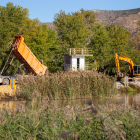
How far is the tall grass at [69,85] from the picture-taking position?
17391 millimetres

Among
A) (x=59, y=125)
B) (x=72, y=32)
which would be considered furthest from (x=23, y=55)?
(x=59, y=125)

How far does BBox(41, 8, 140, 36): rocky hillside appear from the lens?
154 meters

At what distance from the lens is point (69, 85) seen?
57.8 feet

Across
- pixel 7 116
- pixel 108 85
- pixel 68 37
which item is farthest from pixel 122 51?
pixel 7 116

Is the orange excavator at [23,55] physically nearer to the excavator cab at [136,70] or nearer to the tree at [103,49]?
the excavator cab at [136,70]

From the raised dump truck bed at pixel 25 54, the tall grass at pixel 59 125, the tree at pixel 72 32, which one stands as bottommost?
the tall grass at pixel 59 125

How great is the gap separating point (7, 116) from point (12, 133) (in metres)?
0.66

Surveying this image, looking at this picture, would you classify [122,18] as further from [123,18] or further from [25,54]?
[25,54]

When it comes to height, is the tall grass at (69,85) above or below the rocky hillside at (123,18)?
Answer: below

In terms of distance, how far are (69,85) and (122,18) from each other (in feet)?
528

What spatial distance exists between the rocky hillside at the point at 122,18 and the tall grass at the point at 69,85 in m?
121

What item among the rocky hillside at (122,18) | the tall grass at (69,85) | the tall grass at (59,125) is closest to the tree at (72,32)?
the tall grass at (69,85)

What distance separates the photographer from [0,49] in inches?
1388

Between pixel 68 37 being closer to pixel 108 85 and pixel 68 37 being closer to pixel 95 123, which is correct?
pixel 108 85
